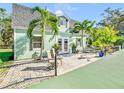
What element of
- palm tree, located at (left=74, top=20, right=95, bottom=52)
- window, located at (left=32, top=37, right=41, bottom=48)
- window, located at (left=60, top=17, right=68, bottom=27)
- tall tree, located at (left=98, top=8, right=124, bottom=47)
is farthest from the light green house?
tall tree, located at (left=98, top=8, right=124, bottom=47)

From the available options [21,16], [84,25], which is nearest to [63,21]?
[84,25]

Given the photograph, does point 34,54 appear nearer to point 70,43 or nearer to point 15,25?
point 15,25

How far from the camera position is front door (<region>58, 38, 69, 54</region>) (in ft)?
103

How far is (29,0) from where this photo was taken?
9102mm

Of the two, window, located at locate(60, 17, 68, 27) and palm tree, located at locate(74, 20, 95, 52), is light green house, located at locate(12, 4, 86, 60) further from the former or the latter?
palm tree, located at locate(74, 20, 95, 52)

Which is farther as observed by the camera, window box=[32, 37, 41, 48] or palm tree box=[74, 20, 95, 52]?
palm tree box=[74, 20, 95, 52]

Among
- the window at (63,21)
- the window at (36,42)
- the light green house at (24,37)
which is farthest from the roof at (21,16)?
the window at (63,21)

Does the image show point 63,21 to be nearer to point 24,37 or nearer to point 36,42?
point 36,42

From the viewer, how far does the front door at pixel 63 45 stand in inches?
1237

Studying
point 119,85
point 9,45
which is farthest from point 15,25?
point 9,45

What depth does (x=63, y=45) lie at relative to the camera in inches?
1259

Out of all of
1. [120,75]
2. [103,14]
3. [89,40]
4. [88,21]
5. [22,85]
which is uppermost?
[103,14]

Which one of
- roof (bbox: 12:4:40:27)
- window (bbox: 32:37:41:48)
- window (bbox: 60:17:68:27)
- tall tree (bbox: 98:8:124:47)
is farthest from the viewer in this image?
tall tree (bbox: 98:8:124:47)

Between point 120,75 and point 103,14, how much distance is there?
51.6 m
